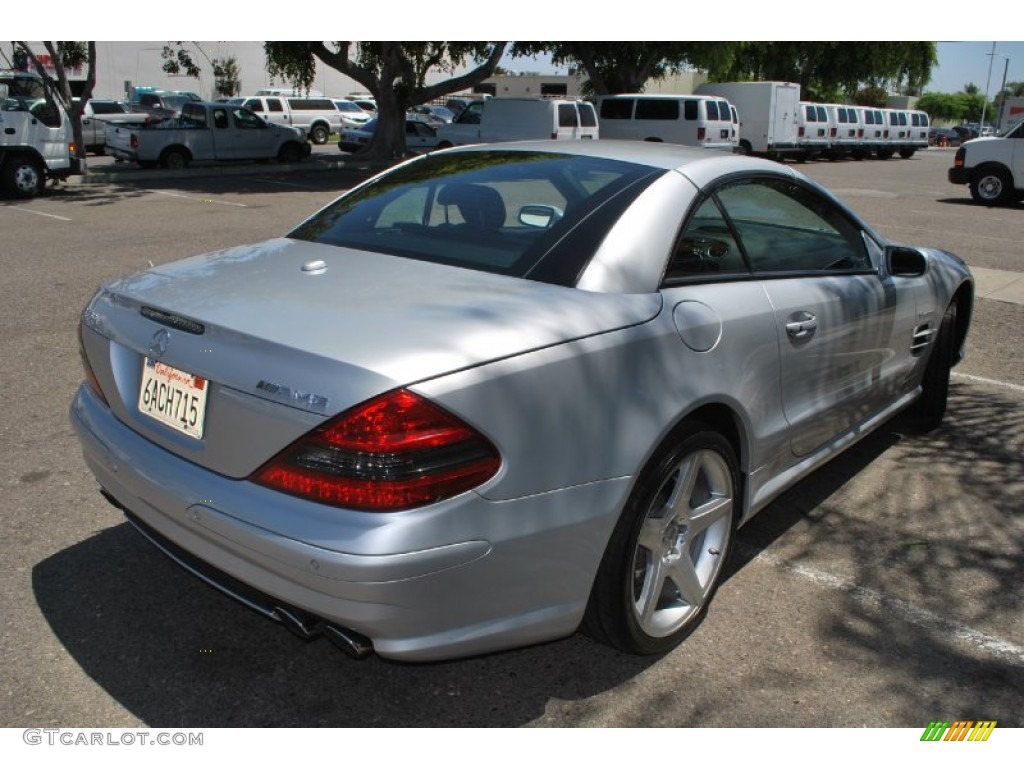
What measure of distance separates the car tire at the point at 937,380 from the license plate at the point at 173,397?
3833 mm

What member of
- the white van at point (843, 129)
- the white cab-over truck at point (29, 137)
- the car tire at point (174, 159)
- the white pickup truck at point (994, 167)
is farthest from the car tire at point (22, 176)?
the white van at point (843, 129)

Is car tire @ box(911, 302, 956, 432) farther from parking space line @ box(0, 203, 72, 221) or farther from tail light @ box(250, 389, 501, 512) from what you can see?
parking space line @ box(0, 203, 72, 221)

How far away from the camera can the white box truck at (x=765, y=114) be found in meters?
32.3

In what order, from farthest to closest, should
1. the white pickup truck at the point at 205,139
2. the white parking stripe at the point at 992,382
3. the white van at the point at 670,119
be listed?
the white van at the point at 670,119 < the white pickup truck at the point at 205,139 < the white parking stripe at the point at 992,382

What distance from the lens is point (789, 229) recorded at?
406 cm

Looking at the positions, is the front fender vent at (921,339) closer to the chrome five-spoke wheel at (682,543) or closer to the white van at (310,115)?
the chrome five-spoke wheel at (682,543)

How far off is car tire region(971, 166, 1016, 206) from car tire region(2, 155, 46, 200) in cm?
1810

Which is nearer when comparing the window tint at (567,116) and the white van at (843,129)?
the window tint at (567,116)

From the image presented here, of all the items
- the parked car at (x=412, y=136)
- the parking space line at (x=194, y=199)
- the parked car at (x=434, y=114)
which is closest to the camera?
the parking space line at (x=194, y=199)

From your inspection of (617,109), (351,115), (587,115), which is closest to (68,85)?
(587,115)

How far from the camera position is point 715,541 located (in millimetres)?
3203

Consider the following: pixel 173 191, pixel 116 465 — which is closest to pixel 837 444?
pixel 116 465

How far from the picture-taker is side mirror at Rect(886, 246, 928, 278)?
4090mm
